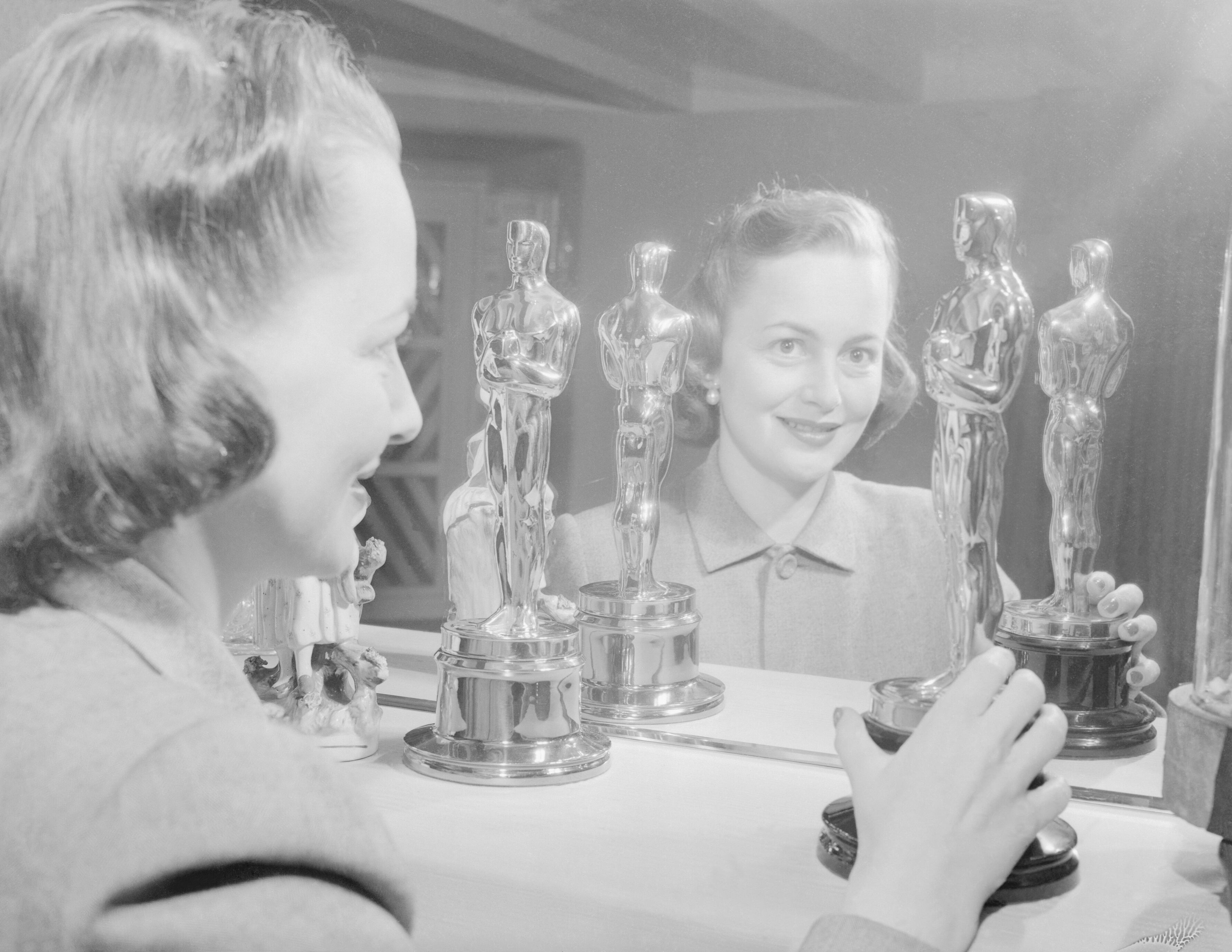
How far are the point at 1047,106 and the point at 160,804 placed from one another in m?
0.63

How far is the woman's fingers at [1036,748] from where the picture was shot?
568 millimetres

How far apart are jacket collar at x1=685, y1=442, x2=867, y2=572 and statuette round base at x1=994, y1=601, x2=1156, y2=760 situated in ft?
0.39

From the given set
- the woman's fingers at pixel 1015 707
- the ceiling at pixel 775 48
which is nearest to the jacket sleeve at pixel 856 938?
the woman's fingers at pixel 1015 707

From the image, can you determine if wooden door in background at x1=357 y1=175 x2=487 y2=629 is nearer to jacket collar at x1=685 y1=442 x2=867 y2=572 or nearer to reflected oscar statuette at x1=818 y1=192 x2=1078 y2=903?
jacket collar at x1=685 y1=442 x2=867 y2=572

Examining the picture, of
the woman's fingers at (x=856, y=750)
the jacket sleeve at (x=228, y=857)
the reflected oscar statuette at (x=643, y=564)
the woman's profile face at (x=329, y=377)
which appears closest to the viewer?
the jacket sleeve at (x=228, y=857)

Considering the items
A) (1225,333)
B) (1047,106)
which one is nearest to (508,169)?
(1047,106)

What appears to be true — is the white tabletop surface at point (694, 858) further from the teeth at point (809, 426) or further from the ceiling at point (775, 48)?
the ceiling at point (775, 48)

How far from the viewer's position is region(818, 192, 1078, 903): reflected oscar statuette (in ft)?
2.07

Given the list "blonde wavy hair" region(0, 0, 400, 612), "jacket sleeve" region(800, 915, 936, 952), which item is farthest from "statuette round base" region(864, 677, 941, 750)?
"blonde wavy hair" region(0, 0, 400, 612)

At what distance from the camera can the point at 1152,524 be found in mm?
766

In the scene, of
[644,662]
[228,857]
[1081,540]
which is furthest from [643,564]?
[228,857]

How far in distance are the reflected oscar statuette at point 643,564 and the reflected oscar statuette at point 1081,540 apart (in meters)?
0.20

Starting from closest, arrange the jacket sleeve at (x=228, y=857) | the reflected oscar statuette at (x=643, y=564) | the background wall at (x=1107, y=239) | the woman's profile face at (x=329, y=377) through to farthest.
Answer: the jacket sleeve at (x=228, y=857)
the woman's profile face at (x=329, y=377)
the background wall at (x=1107, y=239)
the reflected oscar statuette at (x=643, y=564)

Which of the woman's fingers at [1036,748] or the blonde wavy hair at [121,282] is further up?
the blonde wavy hair at [121,282]
